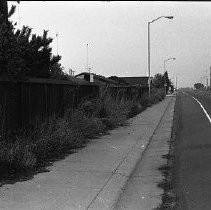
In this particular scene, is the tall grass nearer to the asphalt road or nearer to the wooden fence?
the wooden fence

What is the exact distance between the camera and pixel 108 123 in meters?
18.1

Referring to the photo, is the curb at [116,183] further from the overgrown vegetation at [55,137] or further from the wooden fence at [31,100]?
the wooden fence at [31,100]

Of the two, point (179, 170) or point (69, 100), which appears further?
point (69, 100)

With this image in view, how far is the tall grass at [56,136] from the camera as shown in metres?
8.67

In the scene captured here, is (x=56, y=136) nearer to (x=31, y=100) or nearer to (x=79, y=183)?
(x=31, y=100)

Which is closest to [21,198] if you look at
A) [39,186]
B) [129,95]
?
[39,186]

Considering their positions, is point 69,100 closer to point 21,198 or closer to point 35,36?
point 35,36

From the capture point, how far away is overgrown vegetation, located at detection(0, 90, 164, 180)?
8.63m

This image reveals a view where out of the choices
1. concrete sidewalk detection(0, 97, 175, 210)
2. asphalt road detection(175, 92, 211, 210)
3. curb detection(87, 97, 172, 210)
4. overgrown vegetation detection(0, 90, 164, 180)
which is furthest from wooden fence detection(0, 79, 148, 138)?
asphalt road detection(175, 92, 211, 210)

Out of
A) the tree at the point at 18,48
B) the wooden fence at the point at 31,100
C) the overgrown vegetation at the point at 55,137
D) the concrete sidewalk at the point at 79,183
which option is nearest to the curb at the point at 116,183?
the concrete sidewalk at the point at 79,183

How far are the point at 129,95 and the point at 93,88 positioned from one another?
14.5m

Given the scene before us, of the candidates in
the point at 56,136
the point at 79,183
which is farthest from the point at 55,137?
the point at 79,183

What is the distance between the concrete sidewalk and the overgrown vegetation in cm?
37

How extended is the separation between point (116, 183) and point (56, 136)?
11.4ft
